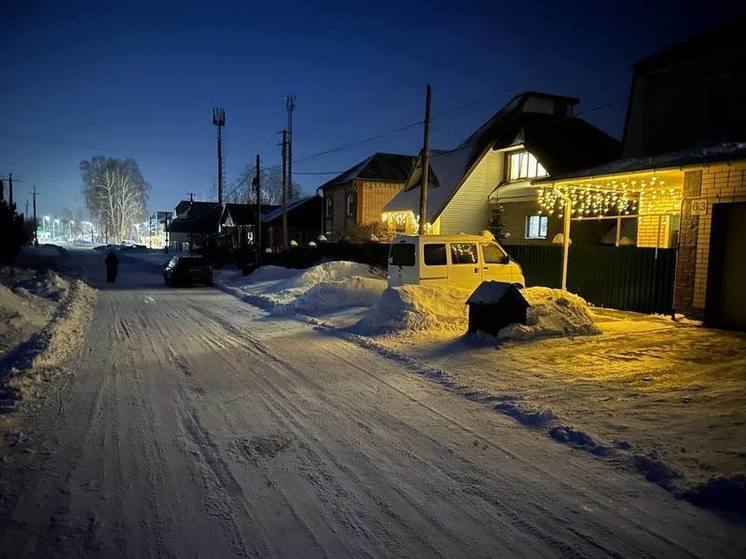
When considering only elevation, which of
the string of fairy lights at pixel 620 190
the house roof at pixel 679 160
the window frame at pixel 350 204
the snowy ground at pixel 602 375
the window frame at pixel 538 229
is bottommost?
the snowy ground at pixel 602 375

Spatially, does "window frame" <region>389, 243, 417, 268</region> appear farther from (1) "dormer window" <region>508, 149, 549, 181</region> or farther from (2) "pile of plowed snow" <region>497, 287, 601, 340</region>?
(1) "dormer window" <region>508, 149, 549, 181</region>

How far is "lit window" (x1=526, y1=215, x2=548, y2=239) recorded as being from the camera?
2503 centimetres

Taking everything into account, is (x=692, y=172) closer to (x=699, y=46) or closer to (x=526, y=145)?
(x=699, y=46)

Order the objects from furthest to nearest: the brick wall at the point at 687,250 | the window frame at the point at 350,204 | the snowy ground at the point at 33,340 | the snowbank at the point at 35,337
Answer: the window frame at the point at 350,204, the brick wall at the point at 687,250, the snowbank at the point at 35,337, the snowy ground at the point at 33,340

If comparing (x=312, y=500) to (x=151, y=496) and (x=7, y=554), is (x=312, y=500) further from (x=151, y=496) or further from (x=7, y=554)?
(x=7, y=554)

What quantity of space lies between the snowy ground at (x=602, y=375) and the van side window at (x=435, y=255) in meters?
1.16

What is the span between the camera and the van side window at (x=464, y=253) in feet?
45.4

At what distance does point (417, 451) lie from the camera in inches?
191

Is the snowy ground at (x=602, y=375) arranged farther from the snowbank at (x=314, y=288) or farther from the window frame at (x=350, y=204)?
the window frame at (x=350, y=204)

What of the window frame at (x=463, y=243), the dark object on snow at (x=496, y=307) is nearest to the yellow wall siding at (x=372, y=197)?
the window frame at (x=463, y=243)

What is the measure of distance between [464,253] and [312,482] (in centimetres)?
1056

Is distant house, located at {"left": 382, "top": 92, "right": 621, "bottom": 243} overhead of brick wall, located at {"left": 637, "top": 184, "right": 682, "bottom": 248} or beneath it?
overhead

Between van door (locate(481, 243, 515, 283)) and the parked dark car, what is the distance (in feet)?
50.8

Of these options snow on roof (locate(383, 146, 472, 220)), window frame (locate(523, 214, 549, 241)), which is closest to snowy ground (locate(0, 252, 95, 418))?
snow on roof (locate(383, 146, 472, 220))
